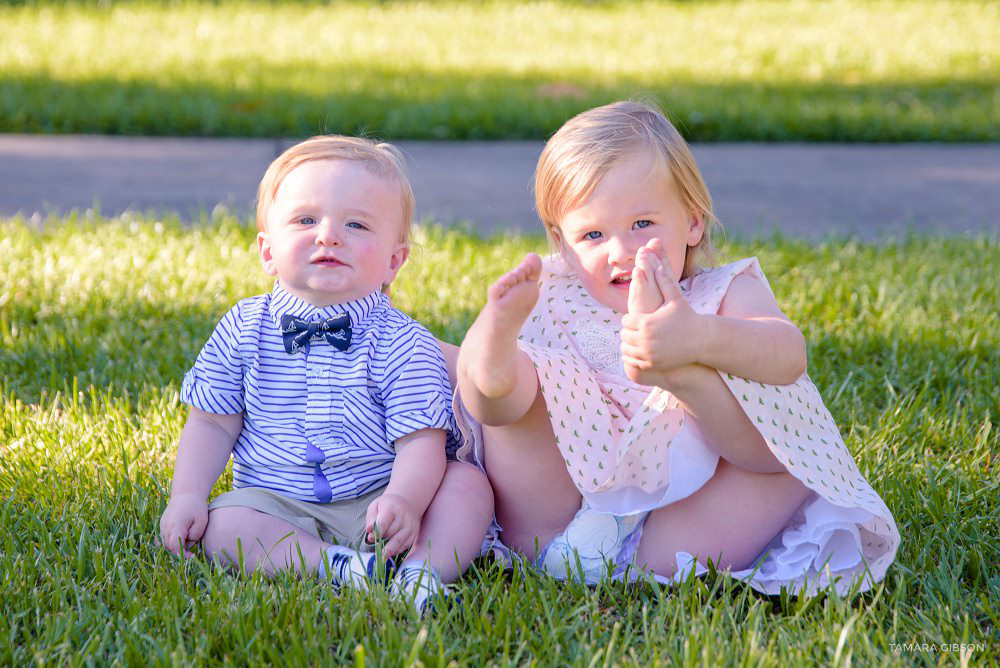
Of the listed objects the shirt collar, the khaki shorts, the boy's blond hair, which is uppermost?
the boy's blond hair

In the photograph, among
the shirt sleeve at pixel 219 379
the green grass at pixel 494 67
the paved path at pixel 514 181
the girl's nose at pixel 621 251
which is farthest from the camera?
the green grass at pixel 494 67

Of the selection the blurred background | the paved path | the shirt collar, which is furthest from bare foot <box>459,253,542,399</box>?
the blurred background

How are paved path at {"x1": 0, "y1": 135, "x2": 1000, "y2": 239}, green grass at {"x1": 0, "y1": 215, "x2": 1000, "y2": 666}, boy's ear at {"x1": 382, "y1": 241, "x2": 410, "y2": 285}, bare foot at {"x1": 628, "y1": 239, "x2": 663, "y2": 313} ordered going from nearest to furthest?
green grass at {"x1": 0, "y1": 215, "x2": 1000, "y2": 666} < bare foot at {"x1": 628, "y1": 239, "x2": 663, "y2": 313} < boy's ear at {"x1": 382, "y1": 241, "x2": 410, "y2": 285} < paved path at {"x1": 0, "y1": 135, "x2": 1000, "y2": 239}

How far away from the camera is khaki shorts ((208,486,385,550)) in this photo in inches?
90.0

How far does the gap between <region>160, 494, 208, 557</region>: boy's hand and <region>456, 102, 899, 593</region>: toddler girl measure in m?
0.55

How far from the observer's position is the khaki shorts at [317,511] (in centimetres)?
229

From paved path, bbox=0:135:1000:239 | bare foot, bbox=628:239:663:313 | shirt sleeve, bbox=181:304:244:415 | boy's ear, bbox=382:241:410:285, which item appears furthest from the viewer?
paved path, bbox=0:135:1000:239

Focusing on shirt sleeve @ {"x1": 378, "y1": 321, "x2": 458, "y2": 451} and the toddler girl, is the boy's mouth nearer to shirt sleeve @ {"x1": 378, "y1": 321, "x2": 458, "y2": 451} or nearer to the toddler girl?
shirt sleeve @ {"x1": 378, "y1": 321, "x2": 458, "y2": 451}

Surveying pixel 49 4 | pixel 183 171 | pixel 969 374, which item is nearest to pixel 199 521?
pixel 969 374

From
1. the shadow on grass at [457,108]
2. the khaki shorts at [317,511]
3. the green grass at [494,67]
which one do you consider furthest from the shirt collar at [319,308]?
the shadow on grass at [457,108]

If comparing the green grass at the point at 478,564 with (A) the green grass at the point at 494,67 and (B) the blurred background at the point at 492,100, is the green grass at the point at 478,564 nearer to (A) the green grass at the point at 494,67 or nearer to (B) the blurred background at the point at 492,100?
(B) the blurred background at the point at 492,100

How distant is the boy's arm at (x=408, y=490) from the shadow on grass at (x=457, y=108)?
366 centimetres

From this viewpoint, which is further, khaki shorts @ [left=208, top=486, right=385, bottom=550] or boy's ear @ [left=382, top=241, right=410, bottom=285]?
boy's ear @ [left=382, top=241, right=410, bottom=285]

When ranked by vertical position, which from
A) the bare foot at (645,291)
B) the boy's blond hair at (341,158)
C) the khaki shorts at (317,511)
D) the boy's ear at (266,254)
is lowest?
the khaki shorts at (317,511)
